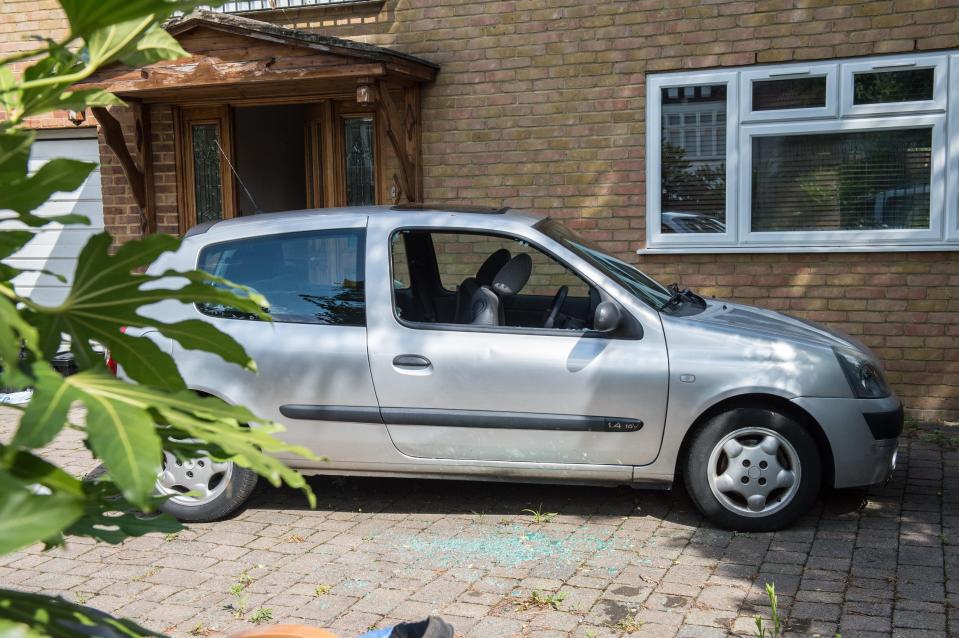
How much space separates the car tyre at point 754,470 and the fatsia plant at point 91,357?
4.44 metres

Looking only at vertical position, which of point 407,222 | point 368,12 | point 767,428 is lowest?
point 767,428

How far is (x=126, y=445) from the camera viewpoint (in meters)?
0.92

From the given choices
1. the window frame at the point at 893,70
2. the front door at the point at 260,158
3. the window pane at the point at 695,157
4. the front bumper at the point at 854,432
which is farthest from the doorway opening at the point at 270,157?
the front bumper at the point at 854,432

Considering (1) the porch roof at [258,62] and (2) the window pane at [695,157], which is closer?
(1) the porch roof at [258,62]

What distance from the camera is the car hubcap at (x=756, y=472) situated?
535cm

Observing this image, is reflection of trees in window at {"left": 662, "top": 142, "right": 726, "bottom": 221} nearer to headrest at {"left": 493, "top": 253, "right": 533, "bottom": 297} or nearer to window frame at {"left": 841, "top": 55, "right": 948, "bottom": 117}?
window frame at {"left": 841, "top": 55, "right": 948, "bottom": 117}

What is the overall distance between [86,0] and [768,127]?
8229 mm

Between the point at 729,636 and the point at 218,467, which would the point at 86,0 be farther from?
the point at 218,467

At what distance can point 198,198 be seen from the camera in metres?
10.7

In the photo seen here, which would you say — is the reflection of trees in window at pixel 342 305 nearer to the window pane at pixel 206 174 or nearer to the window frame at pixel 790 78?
the window frame at pixel 790 78

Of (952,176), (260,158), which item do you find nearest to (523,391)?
(952,176)

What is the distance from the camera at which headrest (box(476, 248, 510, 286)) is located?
6293 millimetres

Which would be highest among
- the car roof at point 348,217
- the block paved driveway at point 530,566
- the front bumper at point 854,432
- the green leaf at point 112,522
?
the car roof at point 348,217

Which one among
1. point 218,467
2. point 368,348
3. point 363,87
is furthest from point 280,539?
point 363,87
